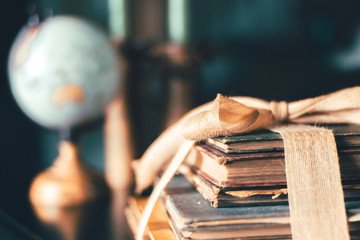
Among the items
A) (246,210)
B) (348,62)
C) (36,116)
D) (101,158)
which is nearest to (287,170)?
(246,210)

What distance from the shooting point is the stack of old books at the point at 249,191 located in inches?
20.9

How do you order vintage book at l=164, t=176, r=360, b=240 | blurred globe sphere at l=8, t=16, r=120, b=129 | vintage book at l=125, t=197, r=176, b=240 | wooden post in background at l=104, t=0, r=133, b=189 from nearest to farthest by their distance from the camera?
1. vintage book at l=164, t=176, r=360, b=240
2. vintage book at l=125, t=197, r=176, b=240
3. blurred globe sphere at l=8, t=16, r=120, b=129
4. wooden post in background at l=104, t=0, r=133, b=189

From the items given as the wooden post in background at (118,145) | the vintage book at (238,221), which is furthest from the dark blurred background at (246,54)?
the vintage book at (238,221)

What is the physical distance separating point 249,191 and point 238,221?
53 mm

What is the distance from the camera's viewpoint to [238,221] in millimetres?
524

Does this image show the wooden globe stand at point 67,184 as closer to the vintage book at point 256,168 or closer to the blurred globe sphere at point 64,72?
the blurred globe sphere at point 64,72

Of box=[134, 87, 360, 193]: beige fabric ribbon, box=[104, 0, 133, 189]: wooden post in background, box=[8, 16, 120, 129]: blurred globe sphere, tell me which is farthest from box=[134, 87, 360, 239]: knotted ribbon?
box=[104, 0, 133, 189]: wooden post in background

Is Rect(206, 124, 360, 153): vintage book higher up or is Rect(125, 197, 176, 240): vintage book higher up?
Rect(206, 124, 360, 153): vintage book

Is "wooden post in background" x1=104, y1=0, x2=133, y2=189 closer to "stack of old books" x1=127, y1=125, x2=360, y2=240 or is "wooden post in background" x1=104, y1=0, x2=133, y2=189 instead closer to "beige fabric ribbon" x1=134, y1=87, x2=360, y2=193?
"beige fabric ribbon" x1=134, y1=87, x2=360, y2=193

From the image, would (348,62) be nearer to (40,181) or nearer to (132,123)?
(132,123)

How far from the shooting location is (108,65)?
3.42 ft

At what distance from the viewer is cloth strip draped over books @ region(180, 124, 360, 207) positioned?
55cm

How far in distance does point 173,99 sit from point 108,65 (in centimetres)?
23

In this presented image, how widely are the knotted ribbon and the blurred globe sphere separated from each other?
339 millimetres
